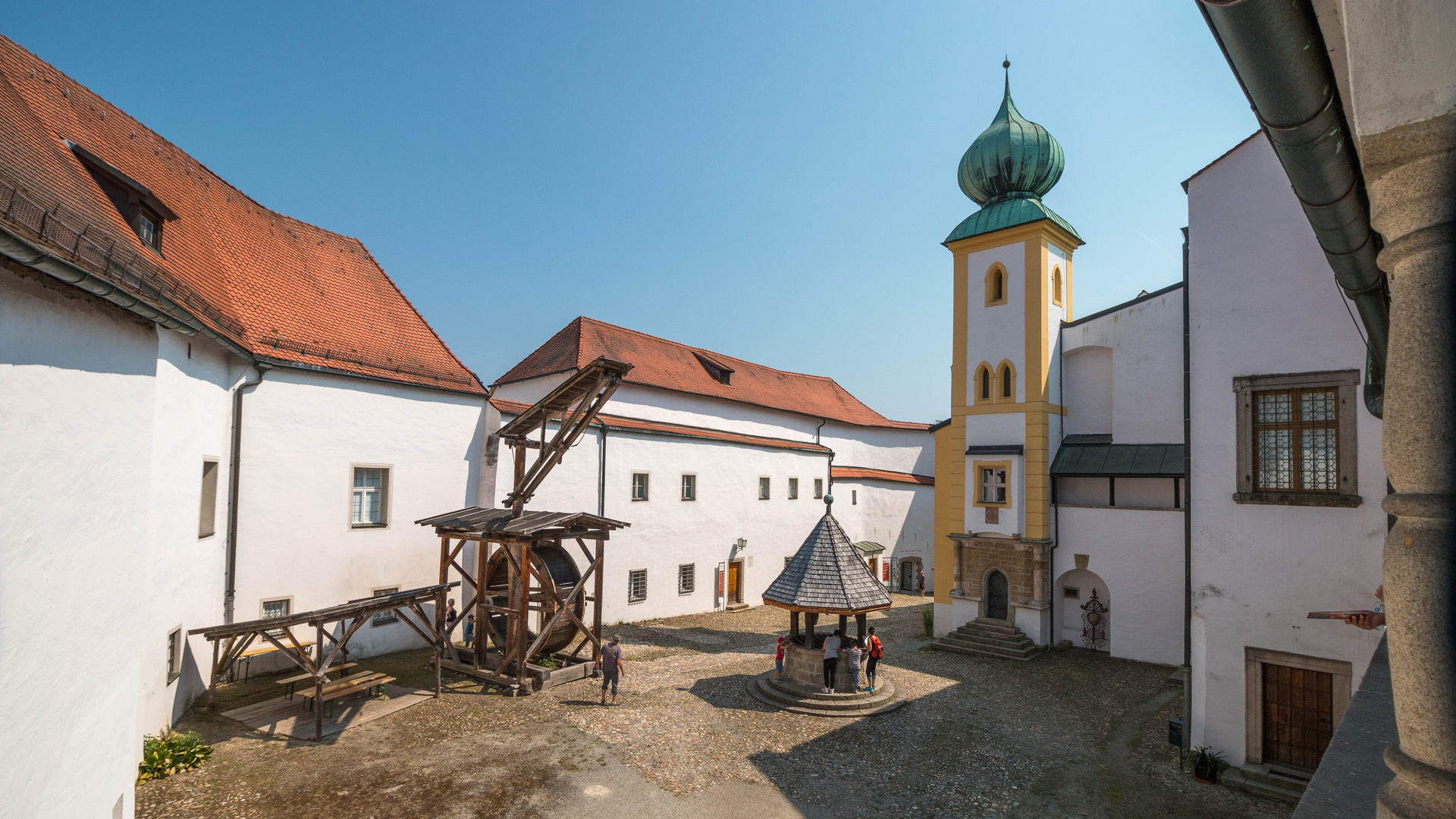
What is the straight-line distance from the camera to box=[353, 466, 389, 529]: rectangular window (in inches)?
A: 633

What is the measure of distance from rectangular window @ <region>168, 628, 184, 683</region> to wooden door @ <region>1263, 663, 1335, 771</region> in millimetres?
16809

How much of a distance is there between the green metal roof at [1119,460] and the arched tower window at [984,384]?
8.02 feet

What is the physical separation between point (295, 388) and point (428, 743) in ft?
26.5

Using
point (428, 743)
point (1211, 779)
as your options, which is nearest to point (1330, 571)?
point (1211, 779)

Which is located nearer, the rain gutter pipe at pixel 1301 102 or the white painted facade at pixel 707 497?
the rain gutter pipe at pixel 1301 102

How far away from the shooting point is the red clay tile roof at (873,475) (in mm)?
31938

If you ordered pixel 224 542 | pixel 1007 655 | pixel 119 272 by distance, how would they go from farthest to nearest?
pixel 1007 655 → pixel 224 542 → pixel 119 272

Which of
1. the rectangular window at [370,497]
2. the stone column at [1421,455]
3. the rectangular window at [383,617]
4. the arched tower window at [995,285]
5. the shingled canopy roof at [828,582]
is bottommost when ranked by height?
the rectangular window at [383,617]

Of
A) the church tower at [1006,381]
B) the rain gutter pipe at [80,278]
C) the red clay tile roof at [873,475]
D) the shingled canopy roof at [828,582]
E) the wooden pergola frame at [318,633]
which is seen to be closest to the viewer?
the rain gutter pipe at [80,278]

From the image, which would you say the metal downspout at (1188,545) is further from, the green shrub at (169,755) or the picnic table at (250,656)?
the picnic table at (250,656)

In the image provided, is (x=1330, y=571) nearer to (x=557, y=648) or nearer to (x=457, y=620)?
(x=557, y=648)

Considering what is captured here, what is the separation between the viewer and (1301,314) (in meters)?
10.9

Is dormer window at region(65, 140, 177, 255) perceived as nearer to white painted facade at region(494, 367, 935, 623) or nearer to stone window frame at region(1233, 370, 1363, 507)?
white painted facade at region(494, 367, 935, 623)

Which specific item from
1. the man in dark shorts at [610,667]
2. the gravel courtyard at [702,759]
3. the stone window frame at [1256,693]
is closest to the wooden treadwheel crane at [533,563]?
the gravel courtyard at [702,759]
